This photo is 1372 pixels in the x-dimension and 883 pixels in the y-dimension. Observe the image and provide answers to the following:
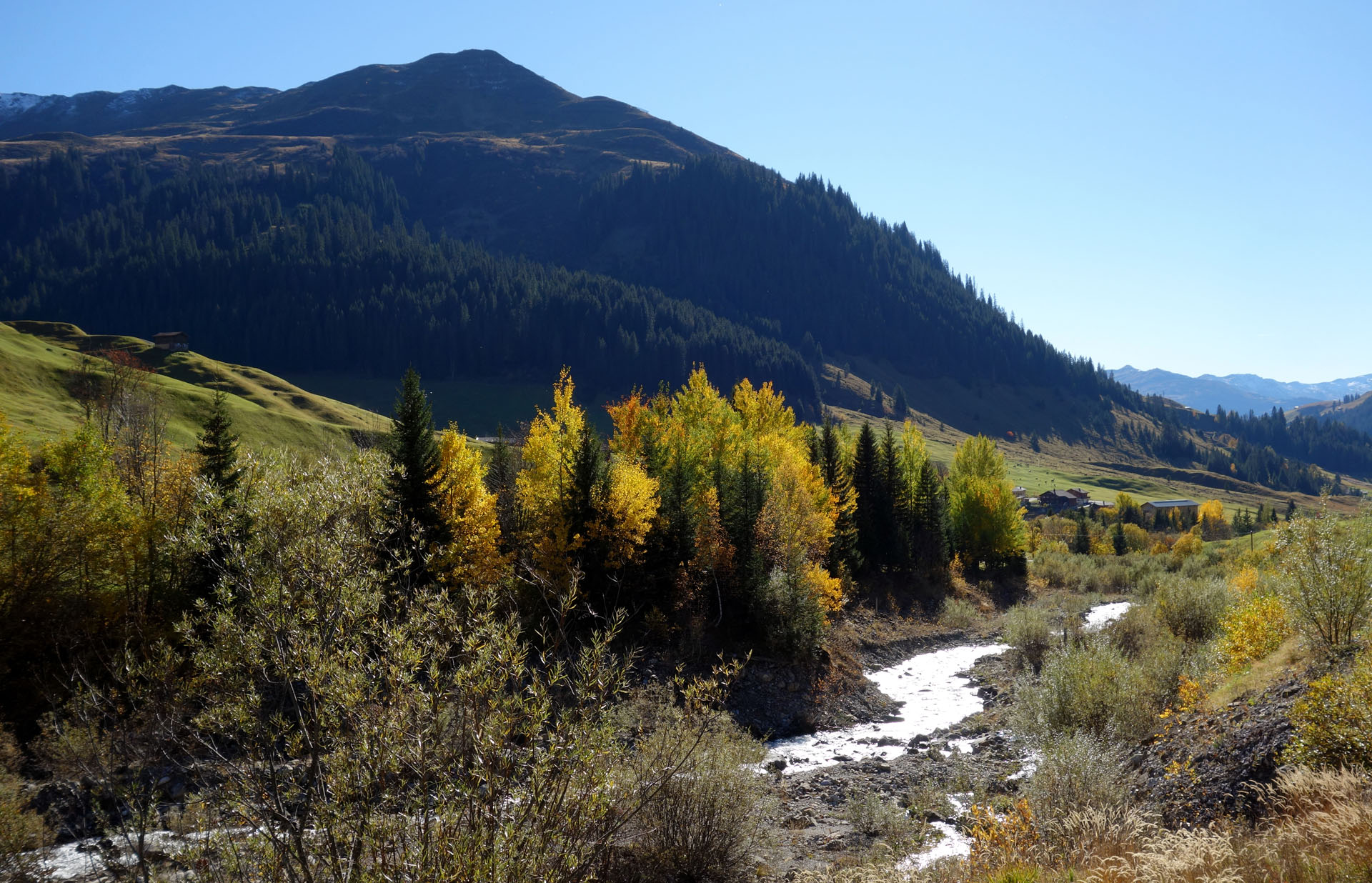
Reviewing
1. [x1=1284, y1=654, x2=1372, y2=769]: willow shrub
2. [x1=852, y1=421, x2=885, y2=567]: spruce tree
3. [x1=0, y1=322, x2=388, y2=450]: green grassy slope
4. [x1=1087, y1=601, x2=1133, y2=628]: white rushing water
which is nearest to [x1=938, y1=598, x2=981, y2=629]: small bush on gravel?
[x1=852, y1=421, x2=885, y2=567]: spruce tree

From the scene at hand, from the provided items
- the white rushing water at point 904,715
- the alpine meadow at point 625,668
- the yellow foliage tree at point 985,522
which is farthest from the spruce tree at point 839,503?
the yellow foliage tree at point 985,522

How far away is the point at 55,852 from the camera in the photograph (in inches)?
742

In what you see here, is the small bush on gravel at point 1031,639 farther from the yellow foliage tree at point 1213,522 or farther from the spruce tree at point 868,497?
the yellow foliage tree at point 1213,522

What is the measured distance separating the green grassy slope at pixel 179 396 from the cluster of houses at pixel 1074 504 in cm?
12889

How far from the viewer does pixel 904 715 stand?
32.6 metres

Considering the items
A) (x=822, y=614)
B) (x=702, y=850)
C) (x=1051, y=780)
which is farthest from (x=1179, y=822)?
(x=822, y=614)

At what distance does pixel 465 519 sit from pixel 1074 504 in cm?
15792

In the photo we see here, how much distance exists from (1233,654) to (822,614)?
1768cm

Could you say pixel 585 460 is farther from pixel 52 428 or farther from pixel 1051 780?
pixel 52 428

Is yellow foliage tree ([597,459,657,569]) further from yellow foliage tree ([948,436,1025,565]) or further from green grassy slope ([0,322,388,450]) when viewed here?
yellow foliage tree ([948,436,1025,565])

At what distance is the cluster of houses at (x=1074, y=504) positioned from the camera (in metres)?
146

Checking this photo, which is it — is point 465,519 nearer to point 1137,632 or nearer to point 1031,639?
point 1031,639

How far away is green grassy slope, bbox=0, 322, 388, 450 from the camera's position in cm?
6156

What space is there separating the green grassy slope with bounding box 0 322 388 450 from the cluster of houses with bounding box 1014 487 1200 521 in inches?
5074
